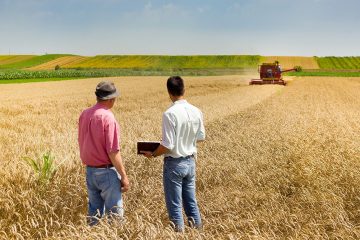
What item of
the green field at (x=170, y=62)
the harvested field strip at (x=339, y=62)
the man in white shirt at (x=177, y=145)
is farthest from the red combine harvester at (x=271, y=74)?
the harvested field strip at (x=339, y=62)

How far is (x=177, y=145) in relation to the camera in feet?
16.9

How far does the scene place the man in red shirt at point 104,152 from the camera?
4.86 meters

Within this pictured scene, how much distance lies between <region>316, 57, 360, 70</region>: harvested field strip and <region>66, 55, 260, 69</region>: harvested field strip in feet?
55.1

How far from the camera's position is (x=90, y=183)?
5082 mm

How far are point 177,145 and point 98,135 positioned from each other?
915 millimetres

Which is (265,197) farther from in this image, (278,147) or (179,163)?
(278,147)

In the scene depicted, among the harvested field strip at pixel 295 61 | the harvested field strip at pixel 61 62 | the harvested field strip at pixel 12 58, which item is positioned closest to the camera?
the harvested field strip at pixel 295 61

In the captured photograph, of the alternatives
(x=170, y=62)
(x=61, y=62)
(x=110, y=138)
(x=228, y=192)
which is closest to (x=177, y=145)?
(x=110, y=138)

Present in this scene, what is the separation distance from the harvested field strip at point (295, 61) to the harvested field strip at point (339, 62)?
6.50ft

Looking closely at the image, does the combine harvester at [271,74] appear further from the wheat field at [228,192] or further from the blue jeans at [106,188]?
the blue jeans at [106,188]

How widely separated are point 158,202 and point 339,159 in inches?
139

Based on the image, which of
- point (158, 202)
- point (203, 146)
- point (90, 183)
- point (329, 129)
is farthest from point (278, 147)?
point (90, 183)

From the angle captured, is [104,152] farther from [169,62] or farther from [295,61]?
[169,62]

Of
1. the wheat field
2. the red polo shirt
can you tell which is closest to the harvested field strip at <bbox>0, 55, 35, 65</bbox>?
the wheat field
